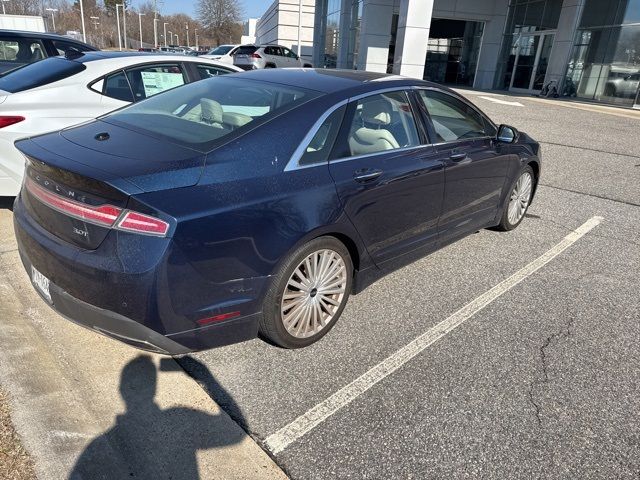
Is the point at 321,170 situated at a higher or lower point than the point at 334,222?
higher

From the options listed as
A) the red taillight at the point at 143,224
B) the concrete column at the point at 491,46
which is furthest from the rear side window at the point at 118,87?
the concrete column at the point at 491,46

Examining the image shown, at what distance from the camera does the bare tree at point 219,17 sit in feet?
251

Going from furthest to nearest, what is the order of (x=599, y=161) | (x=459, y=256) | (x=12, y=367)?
(x=599, y=161) → (x=459, y=256) → (x=12, y=367)

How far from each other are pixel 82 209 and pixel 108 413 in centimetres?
102

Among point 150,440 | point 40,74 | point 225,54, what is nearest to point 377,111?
point 150,440

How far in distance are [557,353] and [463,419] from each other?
1.00m

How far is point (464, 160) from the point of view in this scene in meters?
3.92

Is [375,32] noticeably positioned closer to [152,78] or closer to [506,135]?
[152,78]

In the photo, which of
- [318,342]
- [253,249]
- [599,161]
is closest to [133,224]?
[253,249]

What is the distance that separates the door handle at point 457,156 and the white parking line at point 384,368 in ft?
3.55

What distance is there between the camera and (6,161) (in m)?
4.13

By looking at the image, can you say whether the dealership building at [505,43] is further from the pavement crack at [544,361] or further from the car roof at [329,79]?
the pavement crack at [544,361]

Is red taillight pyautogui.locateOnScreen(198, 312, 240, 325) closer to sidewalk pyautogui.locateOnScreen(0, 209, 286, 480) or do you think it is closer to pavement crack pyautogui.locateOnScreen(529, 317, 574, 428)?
sidewalk pyautogui.locateOnScreen(0, 209, 286, 480)

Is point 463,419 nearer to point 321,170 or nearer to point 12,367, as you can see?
point 321,170
